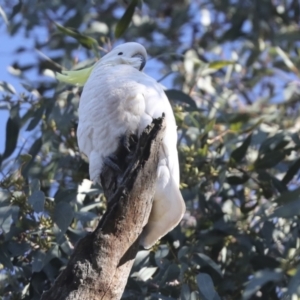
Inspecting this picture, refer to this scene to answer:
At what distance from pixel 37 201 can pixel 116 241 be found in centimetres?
52

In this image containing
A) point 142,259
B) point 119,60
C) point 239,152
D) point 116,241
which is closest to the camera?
point 116,241

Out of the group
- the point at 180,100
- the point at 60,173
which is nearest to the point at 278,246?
the point at 180,100

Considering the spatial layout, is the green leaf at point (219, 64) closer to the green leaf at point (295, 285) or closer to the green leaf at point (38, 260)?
the green leaf at point (38, 260)

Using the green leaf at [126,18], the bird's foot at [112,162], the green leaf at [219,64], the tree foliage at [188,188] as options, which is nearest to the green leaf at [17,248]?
the tree foliage at [188,188]

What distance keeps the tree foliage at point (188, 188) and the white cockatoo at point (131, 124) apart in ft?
0.72

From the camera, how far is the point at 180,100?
3.08m

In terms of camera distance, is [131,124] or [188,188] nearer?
[131,124]

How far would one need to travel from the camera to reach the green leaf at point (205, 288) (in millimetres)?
2270

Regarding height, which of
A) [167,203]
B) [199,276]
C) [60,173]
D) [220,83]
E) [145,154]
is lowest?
[220,83]

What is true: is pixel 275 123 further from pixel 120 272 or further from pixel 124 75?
pixel 120 272

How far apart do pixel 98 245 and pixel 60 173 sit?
4.37ft

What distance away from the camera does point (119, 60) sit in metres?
2.81

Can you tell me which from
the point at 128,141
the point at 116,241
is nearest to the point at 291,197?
the point at 116,241

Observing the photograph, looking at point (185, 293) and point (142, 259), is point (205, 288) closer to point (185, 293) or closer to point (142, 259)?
point (185, 293)
